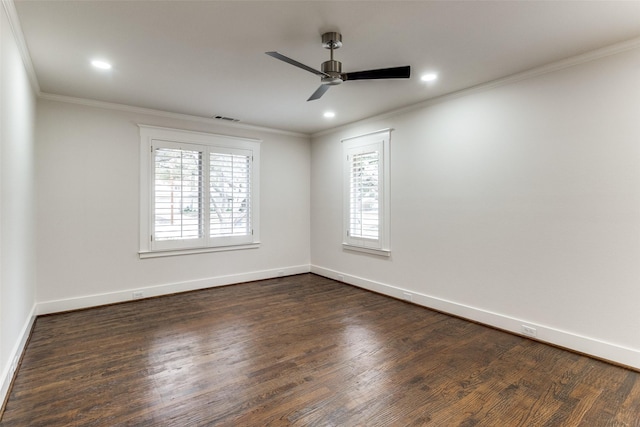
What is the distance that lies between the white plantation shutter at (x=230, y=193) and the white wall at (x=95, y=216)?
0.40 m

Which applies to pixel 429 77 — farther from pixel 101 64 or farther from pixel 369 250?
pixel 101 64

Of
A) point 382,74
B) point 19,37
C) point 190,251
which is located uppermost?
point 19,37

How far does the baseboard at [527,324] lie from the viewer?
2.74 m

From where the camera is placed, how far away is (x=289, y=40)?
8.80 ft

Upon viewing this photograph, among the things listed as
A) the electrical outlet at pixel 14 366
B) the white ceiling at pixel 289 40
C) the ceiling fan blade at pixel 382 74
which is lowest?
the electrical outlet at pixel 14 366

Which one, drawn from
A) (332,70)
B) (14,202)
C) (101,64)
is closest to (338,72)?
(332,70)

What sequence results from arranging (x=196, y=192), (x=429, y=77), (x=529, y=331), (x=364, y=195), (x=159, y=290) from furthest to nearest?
(x=364, y=195) → (x=196, y=192) → (x=159, y=290) → (x=429, y=77) → (x=529, y=331)

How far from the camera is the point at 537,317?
324cm

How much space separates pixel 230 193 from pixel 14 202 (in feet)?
9.75

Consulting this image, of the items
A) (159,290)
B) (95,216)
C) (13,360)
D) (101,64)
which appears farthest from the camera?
(159,290)

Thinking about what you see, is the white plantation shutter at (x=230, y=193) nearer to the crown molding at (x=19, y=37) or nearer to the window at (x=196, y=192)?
the window at (x=196, y=192)

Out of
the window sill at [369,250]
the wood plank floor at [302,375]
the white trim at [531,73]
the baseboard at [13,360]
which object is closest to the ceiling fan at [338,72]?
the white trim at [531,73]

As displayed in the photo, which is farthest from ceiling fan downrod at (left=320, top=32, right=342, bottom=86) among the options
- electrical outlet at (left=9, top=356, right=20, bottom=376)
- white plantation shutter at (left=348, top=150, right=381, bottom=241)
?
electrical outlet at (left=9, top=356, right=20, bottom=376)

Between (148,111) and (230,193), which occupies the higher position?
(148,111)
